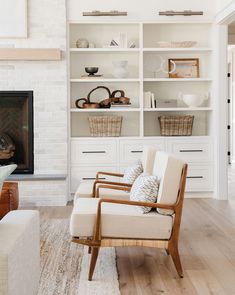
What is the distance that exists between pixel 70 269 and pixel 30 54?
353cm

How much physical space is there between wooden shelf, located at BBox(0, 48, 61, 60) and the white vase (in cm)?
78

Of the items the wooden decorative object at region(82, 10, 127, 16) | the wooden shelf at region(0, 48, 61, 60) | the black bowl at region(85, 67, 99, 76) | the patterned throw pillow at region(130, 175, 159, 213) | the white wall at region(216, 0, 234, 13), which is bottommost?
the patterned throw pillow at region(130, 175, 159, 213)

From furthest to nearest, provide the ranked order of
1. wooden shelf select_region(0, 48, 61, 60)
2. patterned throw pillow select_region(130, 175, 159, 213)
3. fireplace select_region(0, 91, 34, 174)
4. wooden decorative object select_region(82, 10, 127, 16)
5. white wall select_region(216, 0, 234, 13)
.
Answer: fireplace select_region(0, 91, 34, 174) → wooden decorative object select_region(82, 10, 127, 16) → wooden shelf select_region(0, 48, 61, 60) → white wall select_region(216, 0, 234, 13) → patterned throw pillow select_region(130, 175, 159, 213)

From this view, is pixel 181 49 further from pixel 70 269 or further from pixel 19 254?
pixel 19 254

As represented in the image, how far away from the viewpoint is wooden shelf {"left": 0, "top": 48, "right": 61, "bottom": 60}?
6.20m

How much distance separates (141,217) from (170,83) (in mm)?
3948

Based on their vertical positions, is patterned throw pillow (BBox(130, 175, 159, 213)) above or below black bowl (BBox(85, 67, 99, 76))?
below

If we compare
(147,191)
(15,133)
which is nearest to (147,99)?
(15,133)

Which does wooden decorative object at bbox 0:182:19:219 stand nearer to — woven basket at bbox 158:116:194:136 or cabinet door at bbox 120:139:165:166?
cabinet door at bbox 120:139:165:166

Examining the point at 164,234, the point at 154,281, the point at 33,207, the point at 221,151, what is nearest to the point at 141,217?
the point at 164,234

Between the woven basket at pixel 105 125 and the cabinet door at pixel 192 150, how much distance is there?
2.37 feet

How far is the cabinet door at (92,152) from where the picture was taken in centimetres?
648

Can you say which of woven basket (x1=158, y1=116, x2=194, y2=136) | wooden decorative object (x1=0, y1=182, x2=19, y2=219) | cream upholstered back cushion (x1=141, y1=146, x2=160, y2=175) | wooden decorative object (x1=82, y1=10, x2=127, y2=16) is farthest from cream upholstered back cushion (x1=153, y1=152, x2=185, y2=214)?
wooden decorative object (x1=82, y1=10, x2=127, y2=16)

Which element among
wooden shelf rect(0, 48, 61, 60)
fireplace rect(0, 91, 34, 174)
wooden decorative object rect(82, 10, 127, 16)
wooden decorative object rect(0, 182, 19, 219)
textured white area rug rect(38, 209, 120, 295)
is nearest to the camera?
textured white area rug rect(38, 209, 120, 295)
